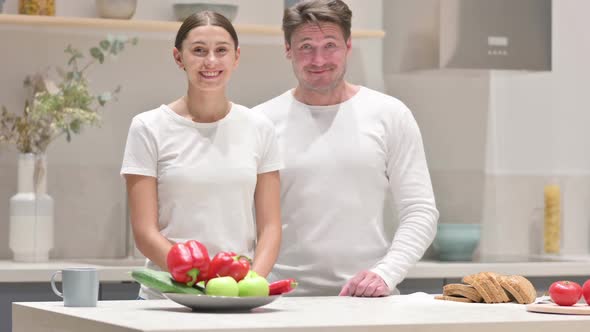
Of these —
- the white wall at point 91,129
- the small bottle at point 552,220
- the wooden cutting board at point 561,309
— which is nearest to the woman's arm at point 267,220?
the wooden cutting board at point 561,309

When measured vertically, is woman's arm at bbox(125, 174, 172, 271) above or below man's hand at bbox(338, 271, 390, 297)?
above

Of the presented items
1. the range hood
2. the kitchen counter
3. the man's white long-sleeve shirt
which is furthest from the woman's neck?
the range hood

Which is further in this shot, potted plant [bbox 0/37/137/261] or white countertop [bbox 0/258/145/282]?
potted plant [bbox 0/37/137/261]

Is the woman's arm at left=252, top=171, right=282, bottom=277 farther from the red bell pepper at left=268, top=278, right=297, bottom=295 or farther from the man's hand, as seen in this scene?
the red bell pepper at left=268, top=278, right=297, bottom=295

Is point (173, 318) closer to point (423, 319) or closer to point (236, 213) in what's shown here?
point (423, 319)

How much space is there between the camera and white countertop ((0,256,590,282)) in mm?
4023

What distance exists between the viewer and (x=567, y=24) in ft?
17.5

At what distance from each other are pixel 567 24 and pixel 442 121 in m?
0.79

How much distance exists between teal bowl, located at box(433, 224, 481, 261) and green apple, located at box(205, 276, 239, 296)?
8.53ft

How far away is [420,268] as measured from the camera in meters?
4.42

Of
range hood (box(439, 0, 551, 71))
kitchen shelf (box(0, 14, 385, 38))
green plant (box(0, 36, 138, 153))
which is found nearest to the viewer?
green plant (box(0, 36, 138, 153))

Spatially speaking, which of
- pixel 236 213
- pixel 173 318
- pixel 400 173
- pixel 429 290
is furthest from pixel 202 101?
pixel 429 290

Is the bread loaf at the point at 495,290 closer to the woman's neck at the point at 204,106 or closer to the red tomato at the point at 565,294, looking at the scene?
the red tomato at the point at 565,294

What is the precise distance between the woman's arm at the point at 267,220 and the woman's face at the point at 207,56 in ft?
0.90
